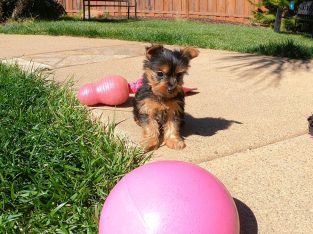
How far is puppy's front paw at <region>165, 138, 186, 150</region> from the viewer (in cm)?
435

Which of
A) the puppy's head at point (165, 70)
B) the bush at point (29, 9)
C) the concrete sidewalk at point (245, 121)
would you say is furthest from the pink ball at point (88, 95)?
the bush at point (29, 9)

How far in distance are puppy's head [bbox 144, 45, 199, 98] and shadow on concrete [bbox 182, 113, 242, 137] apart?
75 cm

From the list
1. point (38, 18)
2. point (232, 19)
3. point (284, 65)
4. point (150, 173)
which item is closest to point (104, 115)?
point (150, 173)

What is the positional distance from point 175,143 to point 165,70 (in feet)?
2.35

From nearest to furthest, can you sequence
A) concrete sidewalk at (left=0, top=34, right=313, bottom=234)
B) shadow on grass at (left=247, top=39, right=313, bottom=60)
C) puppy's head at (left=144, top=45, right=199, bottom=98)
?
concrete sidewalk at (left=0, top=34, right=313, bottom=234), puppy's head at (left=144, top=45, right=199, bottom=98), shadow on grass at (left=247, top=39, right=313, bottom=60)

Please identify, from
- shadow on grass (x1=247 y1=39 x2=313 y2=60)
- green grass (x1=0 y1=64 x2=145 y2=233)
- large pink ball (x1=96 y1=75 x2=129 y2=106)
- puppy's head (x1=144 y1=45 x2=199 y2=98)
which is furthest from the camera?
shadow on grass (x1=247 y1=39 x2=313 y2=60)

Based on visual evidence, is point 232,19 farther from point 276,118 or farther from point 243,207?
point 243,207

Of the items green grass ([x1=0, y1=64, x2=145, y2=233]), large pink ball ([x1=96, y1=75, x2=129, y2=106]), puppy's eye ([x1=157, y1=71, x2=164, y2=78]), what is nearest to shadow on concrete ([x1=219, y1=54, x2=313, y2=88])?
large pink ball ([x1=96, y1=75, x2=129, y2=106])

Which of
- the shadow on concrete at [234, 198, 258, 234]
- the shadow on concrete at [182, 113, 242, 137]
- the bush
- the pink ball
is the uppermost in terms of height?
the bush

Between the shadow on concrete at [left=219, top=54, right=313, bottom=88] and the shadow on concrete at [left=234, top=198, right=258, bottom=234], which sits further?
the shadow on concrete at [left=219, top=54, right=313, bottom=88]

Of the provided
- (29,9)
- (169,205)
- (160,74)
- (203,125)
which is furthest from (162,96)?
(29,9)

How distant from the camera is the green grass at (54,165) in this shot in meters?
3.00

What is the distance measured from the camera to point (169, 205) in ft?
8.08

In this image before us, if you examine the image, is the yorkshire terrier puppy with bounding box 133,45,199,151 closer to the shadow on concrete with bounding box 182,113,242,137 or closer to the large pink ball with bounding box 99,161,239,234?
the shadow on concrete with bounding box 182,113,242,137
